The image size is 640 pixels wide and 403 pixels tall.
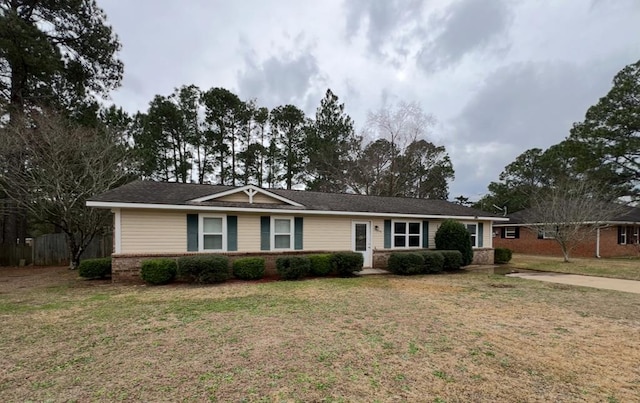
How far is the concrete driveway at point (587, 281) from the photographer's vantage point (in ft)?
32.3

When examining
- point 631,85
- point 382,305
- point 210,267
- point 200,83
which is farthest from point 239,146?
point 631,85

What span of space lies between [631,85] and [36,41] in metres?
34.6

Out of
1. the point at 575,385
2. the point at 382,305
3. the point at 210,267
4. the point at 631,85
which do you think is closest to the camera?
the point at 575,385

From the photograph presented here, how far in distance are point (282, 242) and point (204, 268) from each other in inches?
133

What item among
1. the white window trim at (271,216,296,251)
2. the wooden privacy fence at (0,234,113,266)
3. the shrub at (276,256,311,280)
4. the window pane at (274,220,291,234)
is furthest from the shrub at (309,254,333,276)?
the wooden privacy fence at (0,234,113,266)

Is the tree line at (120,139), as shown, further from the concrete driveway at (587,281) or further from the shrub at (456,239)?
the concrete driveway at (587,281)

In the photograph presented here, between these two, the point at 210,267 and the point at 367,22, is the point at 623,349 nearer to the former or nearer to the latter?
the point at 210,267

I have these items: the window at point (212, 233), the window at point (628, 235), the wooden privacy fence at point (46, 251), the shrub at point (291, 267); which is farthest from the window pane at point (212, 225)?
the window at point (628, 235)

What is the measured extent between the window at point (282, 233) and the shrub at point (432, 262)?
5.27 m

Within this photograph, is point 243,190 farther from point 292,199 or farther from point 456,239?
point 456,239

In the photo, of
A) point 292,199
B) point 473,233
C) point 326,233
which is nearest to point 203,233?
point 292,199

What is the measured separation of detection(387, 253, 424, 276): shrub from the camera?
12.2 metres

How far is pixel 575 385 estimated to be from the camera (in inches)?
139

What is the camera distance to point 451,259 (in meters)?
13.3
